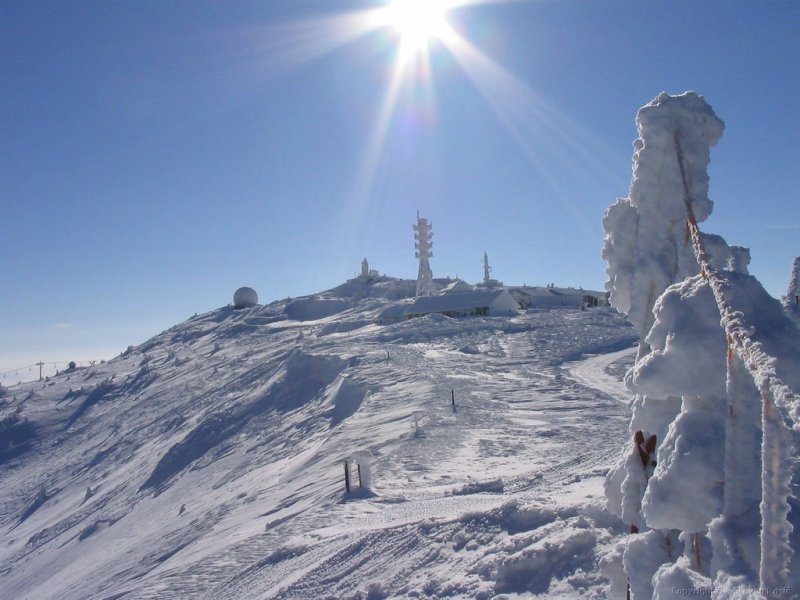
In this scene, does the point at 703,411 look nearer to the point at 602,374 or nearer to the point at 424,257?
the point at 602,374

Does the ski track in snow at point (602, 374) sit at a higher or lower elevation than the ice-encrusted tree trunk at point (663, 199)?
lower

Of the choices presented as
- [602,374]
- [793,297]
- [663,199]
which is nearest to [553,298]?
[602,374]

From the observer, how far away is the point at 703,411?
3768 mm

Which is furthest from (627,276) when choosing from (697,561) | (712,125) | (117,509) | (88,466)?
(88,466)

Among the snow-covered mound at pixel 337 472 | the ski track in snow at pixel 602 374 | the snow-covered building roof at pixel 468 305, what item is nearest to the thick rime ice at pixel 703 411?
the snow-covered mound at pixel 337 472

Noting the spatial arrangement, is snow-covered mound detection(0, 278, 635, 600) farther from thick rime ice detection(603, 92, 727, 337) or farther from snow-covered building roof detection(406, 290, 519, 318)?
snow-covered building roof detection(406, 290, 519, 318)

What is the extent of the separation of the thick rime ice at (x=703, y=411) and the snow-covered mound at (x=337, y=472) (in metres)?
2.07

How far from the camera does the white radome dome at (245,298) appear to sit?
79938 millimetres

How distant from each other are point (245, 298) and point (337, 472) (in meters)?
69.7

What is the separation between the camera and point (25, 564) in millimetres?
20859

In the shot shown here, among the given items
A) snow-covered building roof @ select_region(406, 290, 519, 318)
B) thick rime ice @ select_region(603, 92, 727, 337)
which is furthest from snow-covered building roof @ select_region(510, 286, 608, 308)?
thick rime ice @ select_region(603, 92, 727, 337)

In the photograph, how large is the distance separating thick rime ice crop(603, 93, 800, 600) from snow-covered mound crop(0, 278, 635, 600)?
2071 millimetres

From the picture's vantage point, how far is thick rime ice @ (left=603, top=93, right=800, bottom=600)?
8.80 feet

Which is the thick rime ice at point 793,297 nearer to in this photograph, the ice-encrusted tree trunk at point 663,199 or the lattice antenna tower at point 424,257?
the ice-encrusted tree trunk at point 663,199
